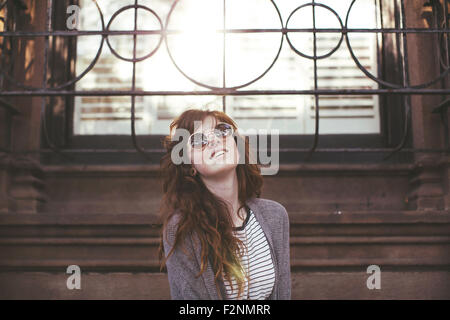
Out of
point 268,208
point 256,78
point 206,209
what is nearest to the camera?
point 206,209

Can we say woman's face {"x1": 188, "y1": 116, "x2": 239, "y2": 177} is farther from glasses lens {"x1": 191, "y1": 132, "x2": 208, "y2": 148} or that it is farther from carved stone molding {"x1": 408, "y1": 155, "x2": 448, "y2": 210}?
carved stone molding {"x1": 408, "y1": 155, "x2": 448, "y2": 210}

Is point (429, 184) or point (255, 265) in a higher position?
point (429, 184)

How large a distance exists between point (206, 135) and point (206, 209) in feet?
1.06

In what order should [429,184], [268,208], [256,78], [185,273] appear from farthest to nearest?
[429,184] → [256,78] → [268,208] → [185,273]

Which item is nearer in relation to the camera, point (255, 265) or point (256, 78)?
point (255, 265)

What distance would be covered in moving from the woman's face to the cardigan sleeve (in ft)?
1.01

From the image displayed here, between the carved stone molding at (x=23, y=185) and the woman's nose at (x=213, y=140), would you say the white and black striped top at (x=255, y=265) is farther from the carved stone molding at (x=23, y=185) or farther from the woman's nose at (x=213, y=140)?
the carved stone molding at (x=23, y=185)

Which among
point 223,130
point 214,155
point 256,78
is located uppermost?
point 256,78

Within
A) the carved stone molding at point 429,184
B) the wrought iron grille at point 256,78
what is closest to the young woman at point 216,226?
the wrought iron grille at point 256,78

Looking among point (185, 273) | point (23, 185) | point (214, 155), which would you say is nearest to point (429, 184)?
point (214, 155)

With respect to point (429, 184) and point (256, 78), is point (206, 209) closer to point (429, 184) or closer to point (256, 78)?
point (256, 78)

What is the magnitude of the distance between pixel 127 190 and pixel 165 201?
1081mm

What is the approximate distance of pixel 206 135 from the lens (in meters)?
1.71

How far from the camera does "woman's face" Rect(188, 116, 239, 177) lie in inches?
65.7
